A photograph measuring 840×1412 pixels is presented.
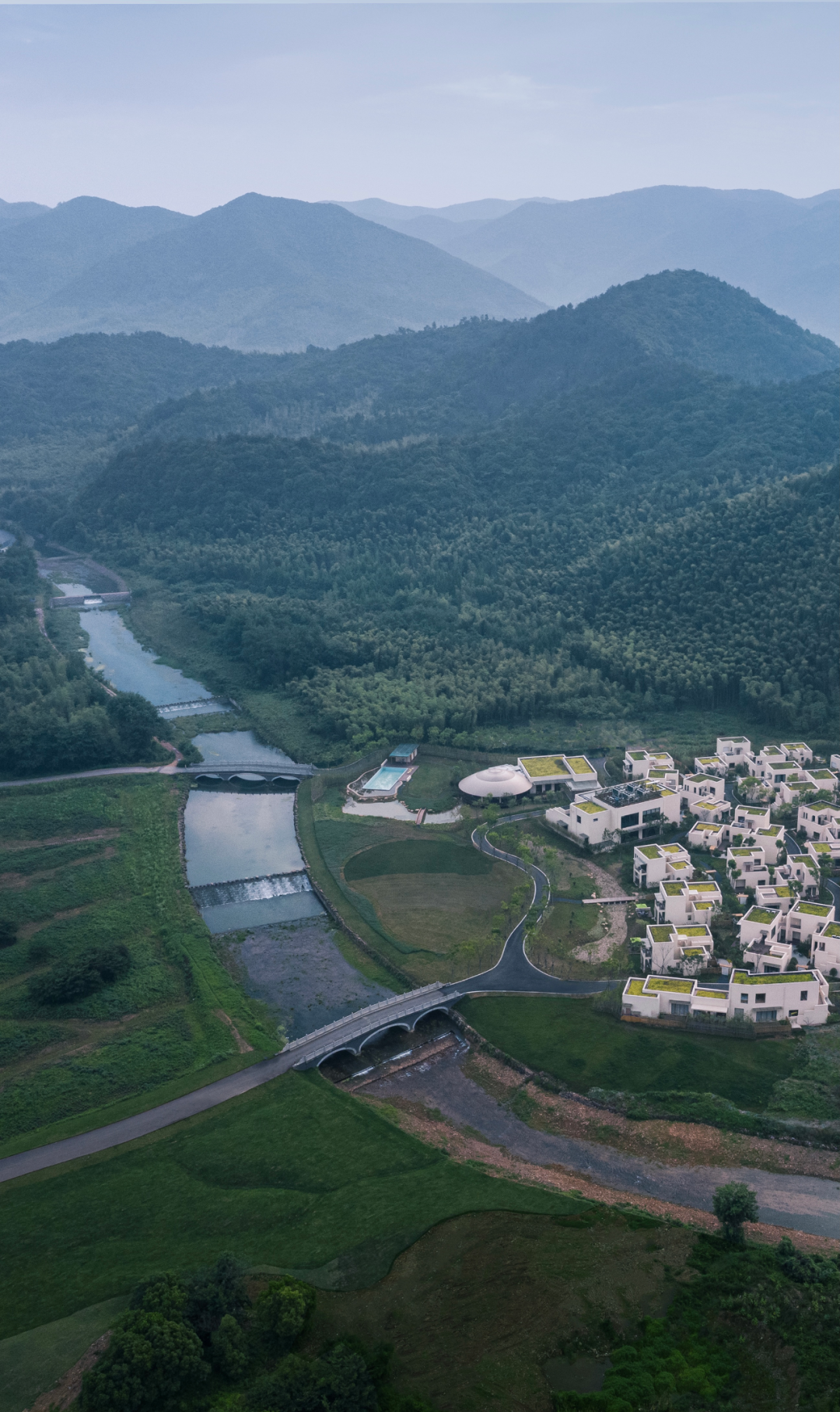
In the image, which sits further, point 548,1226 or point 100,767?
point 100,767

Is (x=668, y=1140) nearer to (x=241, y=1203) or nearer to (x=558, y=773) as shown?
(x=241, y=1203)

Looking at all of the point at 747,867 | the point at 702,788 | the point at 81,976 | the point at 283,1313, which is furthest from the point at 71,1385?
the point at 702,788

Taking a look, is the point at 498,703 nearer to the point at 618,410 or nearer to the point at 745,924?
the point at 745,924

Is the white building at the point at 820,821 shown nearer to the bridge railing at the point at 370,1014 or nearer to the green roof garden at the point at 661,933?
the green roof garden at the point at 661,933

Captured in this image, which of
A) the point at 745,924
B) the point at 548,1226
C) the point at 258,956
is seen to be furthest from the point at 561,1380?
the point at 258,956

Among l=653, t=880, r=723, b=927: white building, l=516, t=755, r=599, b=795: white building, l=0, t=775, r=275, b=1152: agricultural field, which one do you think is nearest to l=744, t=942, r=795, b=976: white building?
l=653, t=880, r=723, b=927: white building

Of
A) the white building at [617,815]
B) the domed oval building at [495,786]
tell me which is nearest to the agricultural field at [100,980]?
the domed oval building at [495,786]

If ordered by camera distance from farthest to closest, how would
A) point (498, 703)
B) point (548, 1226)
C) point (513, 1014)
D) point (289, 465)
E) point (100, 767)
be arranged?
1. point (289, 465)
2. point (498, 703)
3. point (100, 767)
4. point (513, 1014)
5. point (548, 1226)
